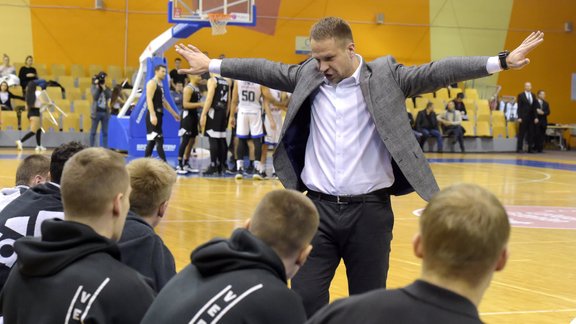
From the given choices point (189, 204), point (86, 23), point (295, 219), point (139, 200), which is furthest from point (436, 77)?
point (86, 23)

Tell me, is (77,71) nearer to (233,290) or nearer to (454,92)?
(454,92)

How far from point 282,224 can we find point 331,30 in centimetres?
183

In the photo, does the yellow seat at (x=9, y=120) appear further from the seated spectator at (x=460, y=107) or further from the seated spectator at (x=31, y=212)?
the seated spectator at (x=31, y=212)

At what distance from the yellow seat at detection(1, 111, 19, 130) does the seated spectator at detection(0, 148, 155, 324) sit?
20.7 meters

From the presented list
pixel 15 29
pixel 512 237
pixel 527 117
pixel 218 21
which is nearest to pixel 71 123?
pixel 15 29

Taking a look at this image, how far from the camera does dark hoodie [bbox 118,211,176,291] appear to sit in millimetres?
3818

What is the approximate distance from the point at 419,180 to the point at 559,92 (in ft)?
98.8

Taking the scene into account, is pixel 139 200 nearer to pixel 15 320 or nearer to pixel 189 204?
pixel 15 320

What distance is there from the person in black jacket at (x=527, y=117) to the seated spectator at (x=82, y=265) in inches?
1015

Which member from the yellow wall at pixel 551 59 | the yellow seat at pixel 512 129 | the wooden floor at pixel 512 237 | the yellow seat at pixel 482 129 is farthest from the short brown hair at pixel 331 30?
the yellow wall at pixel 551 59

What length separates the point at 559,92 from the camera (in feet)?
108

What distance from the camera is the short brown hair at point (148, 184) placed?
12.7ft

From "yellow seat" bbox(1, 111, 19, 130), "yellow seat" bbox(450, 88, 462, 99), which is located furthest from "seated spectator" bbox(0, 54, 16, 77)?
"yellow seat" bbox(450, 88, 462, 99)

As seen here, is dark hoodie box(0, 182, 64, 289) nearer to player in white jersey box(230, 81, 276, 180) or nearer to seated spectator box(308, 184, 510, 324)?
seated spectator box(308, 184, 510, 324)
